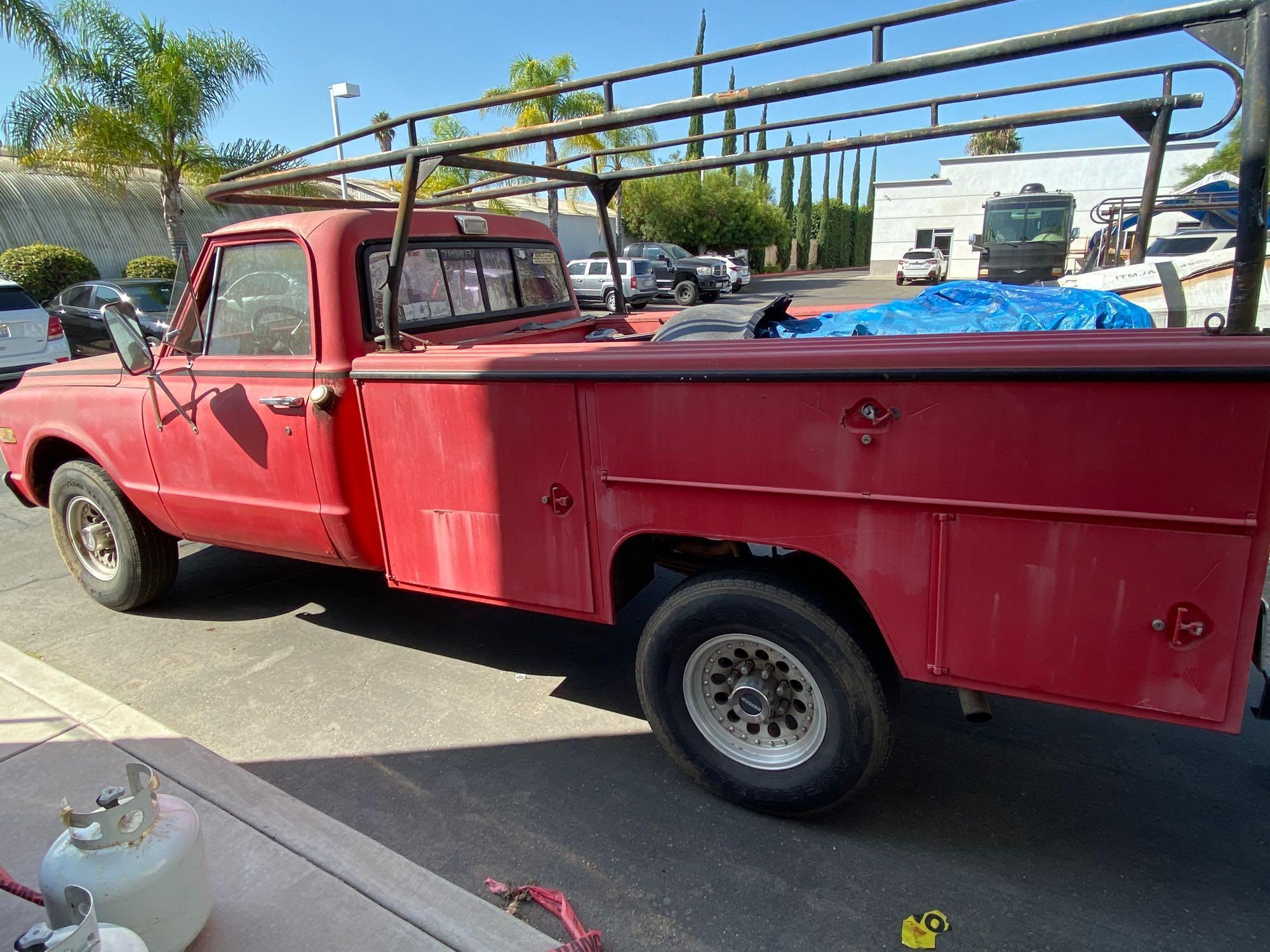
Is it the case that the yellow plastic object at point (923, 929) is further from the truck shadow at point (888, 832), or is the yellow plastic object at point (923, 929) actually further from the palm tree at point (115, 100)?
the palm tree at point (115, 100)

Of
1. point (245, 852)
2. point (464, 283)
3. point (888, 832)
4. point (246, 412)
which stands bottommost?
point (888, 832)

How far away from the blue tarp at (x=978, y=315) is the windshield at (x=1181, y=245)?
40.9ft

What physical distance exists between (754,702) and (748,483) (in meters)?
0.80

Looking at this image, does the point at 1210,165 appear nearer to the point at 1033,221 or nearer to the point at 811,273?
the point at 1033,221

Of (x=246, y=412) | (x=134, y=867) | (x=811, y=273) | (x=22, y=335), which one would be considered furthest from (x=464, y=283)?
(x=811, y=273)

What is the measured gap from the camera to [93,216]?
2009cm

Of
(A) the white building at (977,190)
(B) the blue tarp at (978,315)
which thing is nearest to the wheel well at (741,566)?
(B) the blue tarp at (978,315)

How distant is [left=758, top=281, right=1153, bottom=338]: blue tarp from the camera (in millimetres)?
3314

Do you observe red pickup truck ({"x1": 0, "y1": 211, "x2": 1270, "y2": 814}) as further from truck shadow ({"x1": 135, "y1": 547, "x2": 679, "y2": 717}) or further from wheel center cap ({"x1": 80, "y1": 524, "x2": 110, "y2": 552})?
truck shadow ({"x1": 135, "y1": 547, "x2": 679, "y2": 717})

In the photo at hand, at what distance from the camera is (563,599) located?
3.03 m

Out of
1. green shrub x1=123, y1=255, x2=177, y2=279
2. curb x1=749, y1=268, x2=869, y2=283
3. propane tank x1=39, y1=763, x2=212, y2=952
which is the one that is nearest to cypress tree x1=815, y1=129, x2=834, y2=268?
curb x1=749, y1=268, x2=869, y2=283

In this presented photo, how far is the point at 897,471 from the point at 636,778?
5.24ft

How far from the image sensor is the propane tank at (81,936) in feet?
5.61

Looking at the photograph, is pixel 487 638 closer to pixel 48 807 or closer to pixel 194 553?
pixel 48 807
